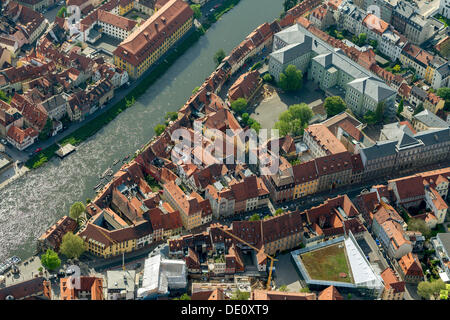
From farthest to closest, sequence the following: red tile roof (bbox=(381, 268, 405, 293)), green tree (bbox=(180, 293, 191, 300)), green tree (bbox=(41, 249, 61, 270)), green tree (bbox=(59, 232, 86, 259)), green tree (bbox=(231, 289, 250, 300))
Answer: green tree (bbox=(59, 232, 86, 259)) → green tree (bbox=(41, 249, 61, 270)) → red tile roof (bbox=(381, 268, 405, 293)) → green tree (bbox=(180, 293, 191, 300)) → green tree (bbox=(231, 289, 250, 300))

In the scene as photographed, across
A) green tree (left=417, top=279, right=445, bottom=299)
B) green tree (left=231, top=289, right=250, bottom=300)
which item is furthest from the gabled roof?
green tree (left=417, top=279, right=445, bottom=299)

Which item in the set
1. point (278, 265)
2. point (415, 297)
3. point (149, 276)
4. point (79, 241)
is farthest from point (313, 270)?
point (79, 241)

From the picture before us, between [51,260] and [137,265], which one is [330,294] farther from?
[51,260]

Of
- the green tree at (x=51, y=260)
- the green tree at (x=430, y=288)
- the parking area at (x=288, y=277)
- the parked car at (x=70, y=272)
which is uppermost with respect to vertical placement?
the green tree at (x=51, y=260)

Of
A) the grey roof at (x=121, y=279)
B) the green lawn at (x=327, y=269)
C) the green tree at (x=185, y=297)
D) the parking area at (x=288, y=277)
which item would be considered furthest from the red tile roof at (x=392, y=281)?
the grey roof at (x=121, y=279)

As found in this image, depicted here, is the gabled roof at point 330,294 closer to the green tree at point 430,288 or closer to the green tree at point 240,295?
the green tree at point 240,295

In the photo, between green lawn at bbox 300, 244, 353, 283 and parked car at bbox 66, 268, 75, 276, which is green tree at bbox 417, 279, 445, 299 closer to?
green lawn at bbox 300, 244, 353, 283
